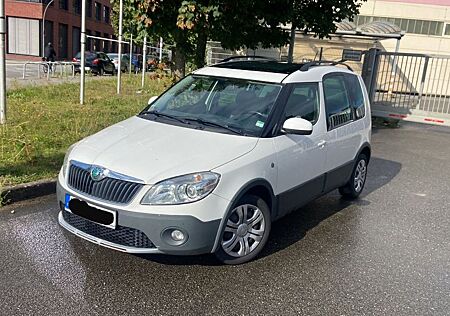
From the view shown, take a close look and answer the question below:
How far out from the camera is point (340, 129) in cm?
491

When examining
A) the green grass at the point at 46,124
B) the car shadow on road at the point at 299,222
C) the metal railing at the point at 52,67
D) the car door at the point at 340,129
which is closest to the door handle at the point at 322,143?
the car door at the point at 340,129

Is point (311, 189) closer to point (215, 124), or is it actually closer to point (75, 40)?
point (215, 124)

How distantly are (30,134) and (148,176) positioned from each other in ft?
15.4

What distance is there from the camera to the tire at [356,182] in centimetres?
559

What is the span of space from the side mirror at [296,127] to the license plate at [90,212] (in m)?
1.72

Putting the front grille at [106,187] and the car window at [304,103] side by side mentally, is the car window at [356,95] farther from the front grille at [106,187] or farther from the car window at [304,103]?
the front grille at [106,187]

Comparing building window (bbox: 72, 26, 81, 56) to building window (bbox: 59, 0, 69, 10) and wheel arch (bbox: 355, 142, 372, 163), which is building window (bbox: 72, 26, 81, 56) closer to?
building window (bbox: 59, 0, 69, 10)

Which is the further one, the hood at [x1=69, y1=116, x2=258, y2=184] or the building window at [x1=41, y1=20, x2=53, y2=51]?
the building window at [x1=41, y1=20, x2=53, y2=51]

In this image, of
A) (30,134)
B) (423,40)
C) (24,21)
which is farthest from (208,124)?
(24,21)

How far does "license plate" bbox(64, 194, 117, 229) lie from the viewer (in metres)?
3.24

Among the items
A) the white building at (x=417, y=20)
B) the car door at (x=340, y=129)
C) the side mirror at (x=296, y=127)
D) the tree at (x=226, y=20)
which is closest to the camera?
the side mirror at (x=296, y=127)

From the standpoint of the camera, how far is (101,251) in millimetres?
3764

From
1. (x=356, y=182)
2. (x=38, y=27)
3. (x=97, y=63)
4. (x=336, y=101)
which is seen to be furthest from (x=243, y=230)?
(x=38, y=27)

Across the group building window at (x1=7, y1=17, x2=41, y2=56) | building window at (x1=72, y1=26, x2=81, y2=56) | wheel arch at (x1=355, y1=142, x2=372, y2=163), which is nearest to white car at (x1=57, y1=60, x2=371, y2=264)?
wheel arch at (x1=355, y1=142, x2=372, y2=163)
